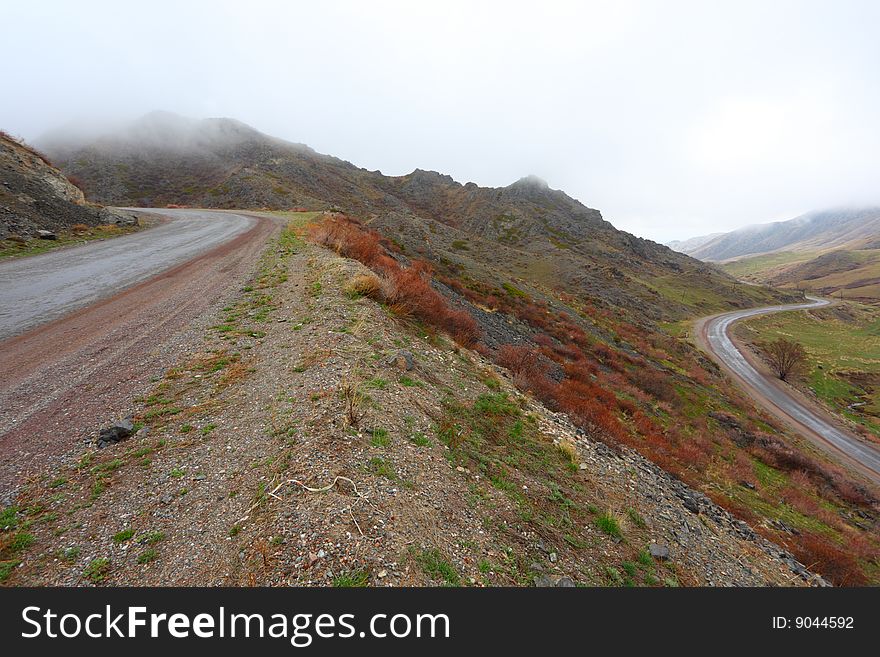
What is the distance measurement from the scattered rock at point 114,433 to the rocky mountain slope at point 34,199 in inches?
804

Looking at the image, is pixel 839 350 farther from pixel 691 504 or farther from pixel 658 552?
pixel 658 552

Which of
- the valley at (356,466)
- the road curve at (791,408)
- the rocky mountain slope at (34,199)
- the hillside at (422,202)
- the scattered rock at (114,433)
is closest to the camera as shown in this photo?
the valley at (356,466)

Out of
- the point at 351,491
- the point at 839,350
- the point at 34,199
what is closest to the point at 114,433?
the point at 351,491

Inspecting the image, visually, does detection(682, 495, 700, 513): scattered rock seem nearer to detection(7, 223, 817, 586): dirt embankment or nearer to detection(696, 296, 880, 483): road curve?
detection(7, 223, 817, 586): dirt embankment

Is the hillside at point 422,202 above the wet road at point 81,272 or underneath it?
above

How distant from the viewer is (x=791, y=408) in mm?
41531

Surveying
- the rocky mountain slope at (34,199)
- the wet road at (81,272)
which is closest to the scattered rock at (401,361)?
the wet road at (81,272)

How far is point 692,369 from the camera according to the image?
40.4m

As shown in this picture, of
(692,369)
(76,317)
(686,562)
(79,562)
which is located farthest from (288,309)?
(692,369)

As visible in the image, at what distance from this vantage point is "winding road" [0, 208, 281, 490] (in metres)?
5.75

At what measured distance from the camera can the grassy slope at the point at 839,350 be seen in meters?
45.9

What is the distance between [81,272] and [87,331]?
25.3 ft

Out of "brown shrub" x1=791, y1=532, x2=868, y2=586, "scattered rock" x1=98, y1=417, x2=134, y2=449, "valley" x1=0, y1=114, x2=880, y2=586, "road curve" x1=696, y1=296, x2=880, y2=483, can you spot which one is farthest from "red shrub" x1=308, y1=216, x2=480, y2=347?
"road curve" x1=696, y1=296, x2=880, y2=483

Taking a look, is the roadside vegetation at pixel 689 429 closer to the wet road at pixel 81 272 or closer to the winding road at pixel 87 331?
Result: the winding road at pixel 87 331
